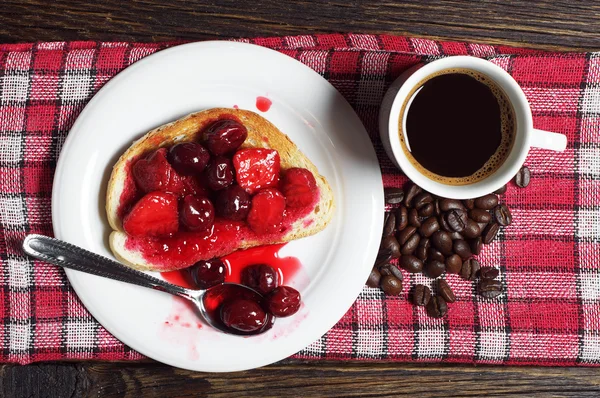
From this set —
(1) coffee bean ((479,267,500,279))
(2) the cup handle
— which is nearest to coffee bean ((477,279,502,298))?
(1) coffee bean ((479,267,500,279))

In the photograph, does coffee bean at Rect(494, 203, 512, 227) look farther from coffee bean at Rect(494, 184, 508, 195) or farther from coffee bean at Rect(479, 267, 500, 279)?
coffee bean at Rect(479, 267, 500, 279)

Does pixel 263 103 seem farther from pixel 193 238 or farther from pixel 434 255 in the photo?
pixel 434 255

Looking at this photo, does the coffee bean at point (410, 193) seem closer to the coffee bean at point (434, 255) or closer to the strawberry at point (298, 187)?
the coffee bean at point (434, 255)

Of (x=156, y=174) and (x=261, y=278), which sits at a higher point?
(x=156, y=174)

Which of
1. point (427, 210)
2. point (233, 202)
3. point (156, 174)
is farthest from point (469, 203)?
point (156, 174)

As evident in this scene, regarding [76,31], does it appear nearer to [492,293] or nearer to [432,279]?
[432,279]

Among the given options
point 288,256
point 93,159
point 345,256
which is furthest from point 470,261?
point 93,159
